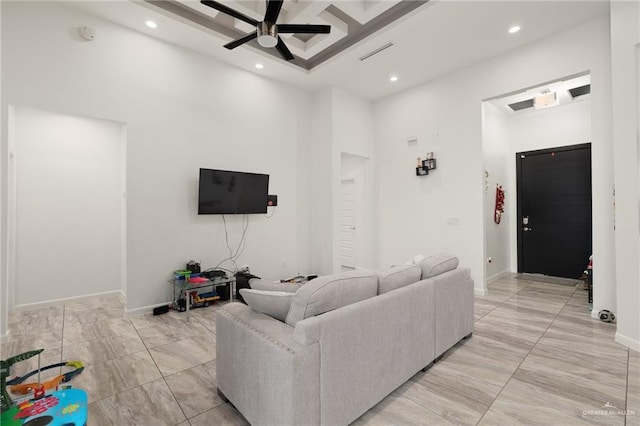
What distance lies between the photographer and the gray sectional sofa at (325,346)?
144 centimetres

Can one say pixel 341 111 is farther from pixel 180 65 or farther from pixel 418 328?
pixel 418 328

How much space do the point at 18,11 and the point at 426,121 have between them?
5468 millimetres

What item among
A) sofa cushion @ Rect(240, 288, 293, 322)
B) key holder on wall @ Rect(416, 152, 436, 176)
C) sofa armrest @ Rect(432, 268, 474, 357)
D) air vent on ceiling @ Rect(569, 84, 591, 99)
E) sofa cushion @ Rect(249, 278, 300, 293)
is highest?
air vent on ceiling @ Rect(569, 84, 591, 99)

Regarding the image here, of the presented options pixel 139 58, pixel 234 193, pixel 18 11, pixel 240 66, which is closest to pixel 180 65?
pixel 139 58

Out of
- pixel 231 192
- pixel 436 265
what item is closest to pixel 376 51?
pixel 231 192

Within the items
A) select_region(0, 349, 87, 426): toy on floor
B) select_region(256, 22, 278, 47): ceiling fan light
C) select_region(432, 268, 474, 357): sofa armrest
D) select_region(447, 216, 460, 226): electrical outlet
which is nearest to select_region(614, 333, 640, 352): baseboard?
select_region(432, 268, 474, 357): sofa armrest

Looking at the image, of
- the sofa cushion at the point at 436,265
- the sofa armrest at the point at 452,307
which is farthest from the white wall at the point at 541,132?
the sofa cushion at the point at 436,265

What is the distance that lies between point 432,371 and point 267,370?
1.48 meters

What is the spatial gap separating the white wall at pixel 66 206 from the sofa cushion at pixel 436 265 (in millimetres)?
4476

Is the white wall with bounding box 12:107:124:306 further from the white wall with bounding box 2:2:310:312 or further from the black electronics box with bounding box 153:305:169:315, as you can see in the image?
the black electronics box with bounding box 153:305:169:315

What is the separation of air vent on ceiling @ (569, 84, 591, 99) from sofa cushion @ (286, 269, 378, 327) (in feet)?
17.4

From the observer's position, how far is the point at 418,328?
2168 mm

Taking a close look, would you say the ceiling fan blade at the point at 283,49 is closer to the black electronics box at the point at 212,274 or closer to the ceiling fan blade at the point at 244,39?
the ceiling fan blade at the point at 244,39

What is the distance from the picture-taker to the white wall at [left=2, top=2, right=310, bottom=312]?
10.2ft
